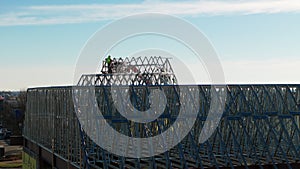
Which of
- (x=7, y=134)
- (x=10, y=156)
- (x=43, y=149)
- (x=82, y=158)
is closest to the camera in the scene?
Answer: (x=82, y=158)

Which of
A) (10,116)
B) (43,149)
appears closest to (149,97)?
(43,149)

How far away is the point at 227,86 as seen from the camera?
26844mm

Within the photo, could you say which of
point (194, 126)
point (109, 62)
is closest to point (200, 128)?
point (194, 126)

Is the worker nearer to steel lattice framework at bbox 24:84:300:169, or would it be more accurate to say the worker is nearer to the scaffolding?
the scaffolding

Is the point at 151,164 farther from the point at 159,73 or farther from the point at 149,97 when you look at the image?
the point at 159,73

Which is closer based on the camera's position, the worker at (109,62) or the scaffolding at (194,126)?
the scaffolding at (194,126)

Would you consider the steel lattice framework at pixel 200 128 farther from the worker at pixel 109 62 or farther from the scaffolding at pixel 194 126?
the worker at pixel 109 62

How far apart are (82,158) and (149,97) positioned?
4.83 m

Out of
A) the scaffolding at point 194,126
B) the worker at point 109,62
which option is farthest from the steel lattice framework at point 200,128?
the worker at point 109,62

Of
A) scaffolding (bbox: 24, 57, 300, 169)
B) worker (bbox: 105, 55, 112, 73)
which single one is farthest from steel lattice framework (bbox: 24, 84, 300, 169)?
worker (bbox: 105, 55, 112, 73)

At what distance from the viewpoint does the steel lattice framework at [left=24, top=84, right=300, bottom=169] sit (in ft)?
75.7

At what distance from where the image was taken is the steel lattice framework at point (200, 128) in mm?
23061

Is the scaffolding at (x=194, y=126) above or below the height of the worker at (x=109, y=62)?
below

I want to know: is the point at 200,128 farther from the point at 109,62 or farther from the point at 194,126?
the point at 109,62
